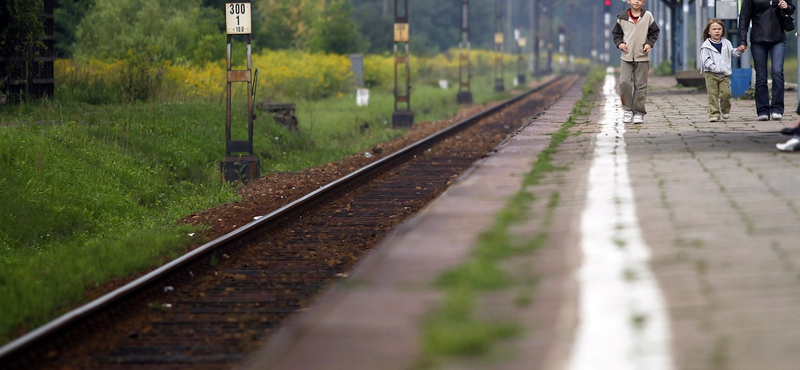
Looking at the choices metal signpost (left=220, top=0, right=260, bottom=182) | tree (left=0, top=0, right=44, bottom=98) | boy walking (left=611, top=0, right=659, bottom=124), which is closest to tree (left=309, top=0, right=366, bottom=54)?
tree (left=0, top=0, right=44, bottom=98)

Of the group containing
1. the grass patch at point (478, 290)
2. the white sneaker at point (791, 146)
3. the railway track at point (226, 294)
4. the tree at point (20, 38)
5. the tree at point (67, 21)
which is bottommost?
the railway track at point (226, 294)

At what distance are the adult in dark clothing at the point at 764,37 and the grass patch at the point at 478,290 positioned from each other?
24.4 feet

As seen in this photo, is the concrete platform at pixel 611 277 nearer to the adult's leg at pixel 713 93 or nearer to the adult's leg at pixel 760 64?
the adult's leg at pixel 760 64

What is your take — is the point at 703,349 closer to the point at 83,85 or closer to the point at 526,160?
the point at 526,160

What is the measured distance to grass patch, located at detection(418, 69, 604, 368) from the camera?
475 cm

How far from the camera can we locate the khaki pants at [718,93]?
15867 mm

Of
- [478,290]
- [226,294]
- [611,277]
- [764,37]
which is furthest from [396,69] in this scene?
[478,290]

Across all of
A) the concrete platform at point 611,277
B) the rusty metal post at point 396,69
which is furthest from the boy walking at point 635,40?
the rusty metal post at point 396,69

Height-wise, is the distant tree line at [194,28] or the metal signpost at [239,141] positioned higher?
the distant tree line at [194,28]

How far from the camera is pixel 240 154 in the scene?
1925 centimetres

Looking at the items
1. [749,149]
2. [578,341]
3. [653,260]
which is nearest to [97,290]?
[653,260]

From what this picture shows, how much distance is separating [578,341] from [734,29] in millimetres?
22426

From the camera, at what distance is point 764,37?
598 inches

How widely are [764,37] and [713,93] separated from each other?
1232 mm
